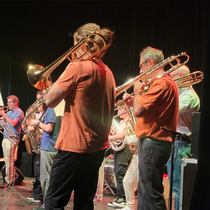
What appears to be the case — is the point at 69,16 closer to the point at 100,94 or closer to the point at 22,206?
the point at 22,206

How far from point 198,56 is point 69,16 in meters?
4.05

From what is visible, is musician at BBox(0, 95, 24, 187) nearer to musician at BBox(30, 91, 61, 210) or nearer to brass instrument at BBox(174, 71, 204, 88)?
musician at BBox(30, 91, 61, 210)

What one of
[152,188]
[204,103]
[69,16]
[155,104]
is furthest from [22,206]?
[69,16]

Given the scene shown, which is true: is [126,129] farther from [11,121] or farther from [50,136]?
[11,121]

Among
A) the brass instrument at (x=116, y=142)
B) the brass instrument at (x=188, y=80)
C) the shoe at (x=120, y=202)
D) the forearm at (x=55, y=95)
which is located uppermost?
the brass instrument at (x=188, y=80)

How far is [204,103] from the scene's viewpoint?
75 centimetres

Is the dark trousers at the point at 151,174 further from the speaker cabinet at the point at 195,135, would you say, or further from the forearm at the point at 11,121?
the forearm at the point at 11,121

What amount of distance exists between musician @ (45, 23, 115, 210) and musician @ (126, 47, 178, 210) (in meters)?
0.66

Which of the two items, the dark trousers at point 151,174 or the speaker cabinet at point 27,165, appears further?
the speaker cabinet at point 27,165

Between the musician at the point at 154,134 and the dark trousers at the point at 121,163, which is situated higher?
the musician at the point at 154,134

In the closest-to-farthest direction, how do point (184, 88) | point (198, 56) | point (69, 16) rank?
point (184, 88)
point (198, 56)
point (69, 16)

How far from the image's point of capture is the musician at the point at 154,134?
2.55 m

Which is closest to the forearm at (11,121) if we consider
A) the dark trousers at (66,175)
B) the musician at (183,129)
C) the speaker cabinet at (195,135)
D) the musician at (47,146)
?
the musician at (47,146)

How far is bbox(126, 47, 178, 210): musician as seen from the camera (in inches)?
100
